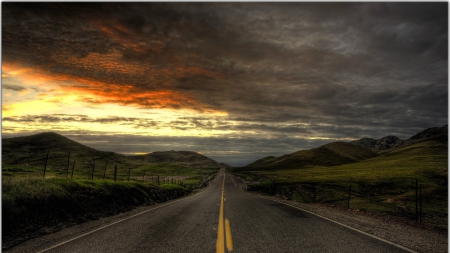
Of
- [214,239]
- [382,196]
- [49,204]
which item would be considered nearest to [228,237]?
[214,239]

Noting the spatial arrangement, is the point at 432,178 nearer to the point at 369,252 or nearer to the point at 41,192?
the point at 369,252

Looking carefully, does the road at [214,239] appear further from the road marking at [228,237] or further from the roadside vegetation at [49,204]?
the roadside vegetation at [49,204]

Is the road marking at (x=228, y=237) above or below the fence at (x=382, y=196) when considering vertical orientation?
above

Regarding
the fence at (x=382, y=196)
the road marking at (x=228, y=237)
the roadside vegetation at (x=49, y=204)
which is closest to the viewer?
the road marking at (x=228, y=237)

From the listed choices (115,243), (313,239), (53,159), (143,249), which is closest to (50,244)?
(115,243)

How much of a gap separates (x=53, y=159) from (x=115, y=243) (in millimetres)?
226690

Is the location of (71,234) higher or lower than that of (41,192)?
lower

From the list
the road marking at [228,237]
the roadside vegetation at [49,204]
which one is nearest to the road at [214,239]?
the road marking at [228,237]

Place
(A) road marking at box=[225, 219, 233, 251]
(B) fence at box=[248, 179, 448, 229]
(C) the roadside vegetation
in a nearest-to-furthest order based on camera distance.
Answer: (A) road marking at box=[225, 219, 233, 251], (C) the roadside vegetation, (B) fence at box=[248, 179, 448, 229]

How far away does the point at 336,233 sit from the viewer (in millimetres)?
9555

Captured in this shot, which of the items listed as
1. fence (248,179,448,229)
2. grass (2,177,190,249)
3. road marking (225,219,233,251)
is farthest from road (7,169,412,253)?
fence (248,179,448,229)

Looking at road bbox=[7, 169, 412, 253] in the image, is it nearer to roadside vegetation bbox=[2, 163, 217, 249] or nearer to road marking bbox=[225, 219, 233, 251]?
road marking bbox=[225, 219, 233, 251]

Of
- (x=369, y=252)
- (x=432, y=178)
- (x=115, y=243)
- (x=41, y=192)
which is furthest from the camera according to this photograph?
(x=432, y=178)

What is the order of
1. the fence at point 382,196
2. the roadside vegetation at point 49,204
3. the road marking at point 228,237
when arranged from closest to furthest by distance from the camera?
the road marking at point 228,237 < the roadside vegetation at point 49,204 < the fence at point 382,196
